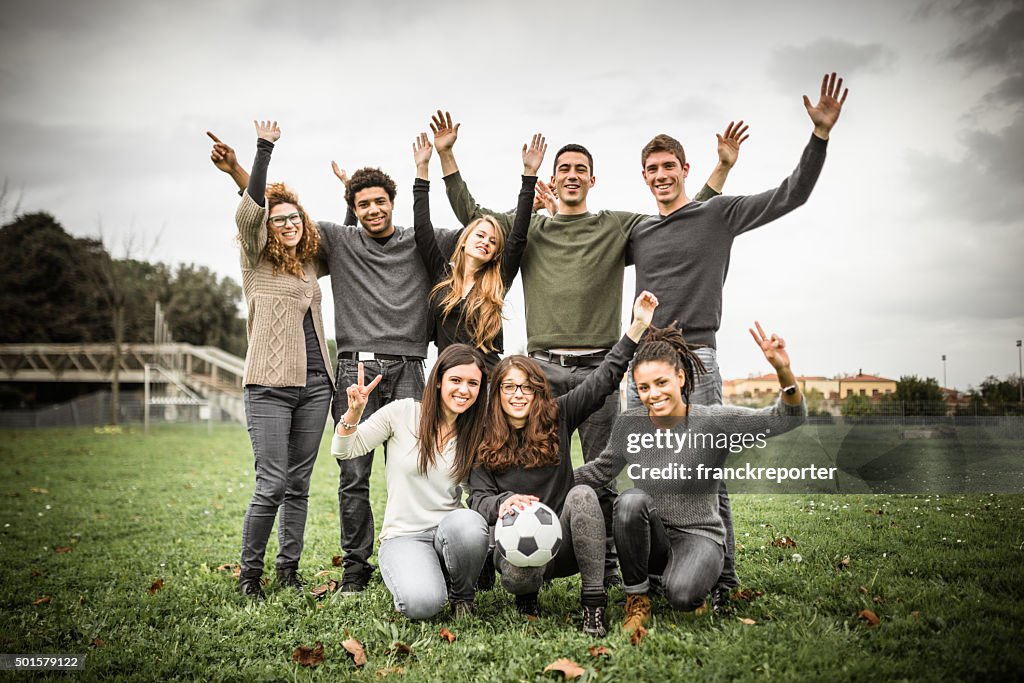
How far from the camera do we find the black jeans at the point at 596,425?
438 centimetres

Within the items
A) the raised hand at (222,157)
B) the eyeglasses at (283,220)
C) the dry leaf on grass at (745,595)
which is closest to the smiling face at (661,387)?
the dry leaf on grass at (745,595)

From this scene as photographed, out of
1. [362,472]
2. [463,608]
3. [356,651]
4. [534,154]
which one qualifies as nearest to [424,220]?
[534,154]

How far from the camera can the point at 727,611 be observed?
12.4 ft

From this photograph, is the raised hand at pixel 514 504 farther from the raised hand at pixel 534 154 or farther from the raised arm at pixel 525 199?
the raised hand at pixel 534 154

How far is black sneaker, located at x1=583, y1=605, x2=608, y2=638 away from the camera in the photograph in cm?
353

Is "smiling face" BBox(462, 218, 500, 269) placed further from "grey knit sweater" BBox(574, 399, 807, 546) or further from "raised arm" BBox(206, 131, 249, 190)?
"raised arm" BBox(206, 131, 249, 190)

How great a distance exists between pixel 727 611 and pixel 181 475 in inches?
416

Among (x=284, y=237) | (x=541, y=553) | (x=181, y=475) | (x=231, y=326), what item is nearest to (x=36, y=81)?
(x=181, y=475)

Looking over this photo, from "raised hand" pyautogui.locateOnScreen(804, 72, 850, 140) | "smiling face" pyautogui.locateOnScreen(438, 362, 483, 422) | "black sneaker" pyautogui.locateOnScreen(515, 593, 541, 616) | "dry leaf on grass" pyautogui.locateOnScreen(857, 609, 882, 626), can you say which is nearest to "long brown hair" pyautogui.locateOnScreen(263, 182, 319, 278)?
"smiling face" pyautogui.locateOnScreen(438, 362, 483, 422)

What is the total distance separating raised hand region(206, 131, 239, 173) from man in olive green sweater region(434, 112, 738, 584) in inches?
75.5

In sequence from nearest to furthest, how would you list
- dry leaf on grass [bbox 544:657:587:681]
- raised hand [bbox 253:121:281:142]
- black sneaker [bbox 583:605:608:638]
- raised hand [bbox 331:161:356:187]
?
dry leaf on grass [bbox 544:657:587:681] → black sneaker [bbox 583:605:608:638] → raised hand [bbox 253:121:281:142] → raised hand [bbox 331:161:356:187]

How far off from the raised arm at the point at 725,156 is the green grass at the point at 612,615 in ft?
8.55

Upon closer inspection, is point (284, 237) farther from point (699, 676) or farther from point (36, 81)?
point (36, 81)

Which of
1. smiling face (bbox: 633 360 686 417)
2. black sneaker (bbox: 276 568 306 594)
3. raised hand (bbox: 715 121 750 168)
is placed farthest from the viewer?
black sneaker (bbox: 276 568 306 594)
